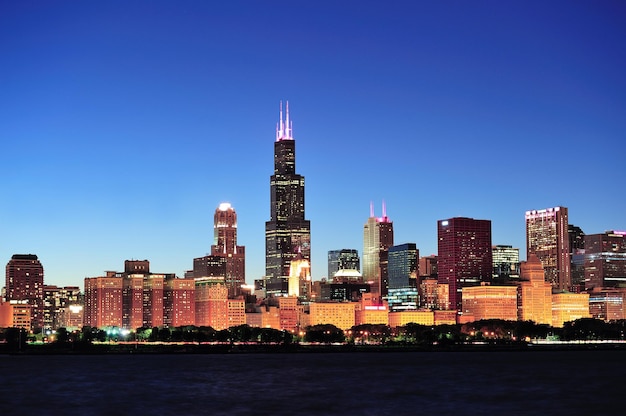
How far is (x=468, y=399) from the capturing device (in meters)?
97.1

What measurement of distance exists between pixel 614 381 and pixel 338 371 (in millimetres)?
39058

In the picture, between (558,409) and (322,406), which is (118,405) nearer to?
(322,406)

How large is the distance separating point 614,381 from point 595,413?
37318mm

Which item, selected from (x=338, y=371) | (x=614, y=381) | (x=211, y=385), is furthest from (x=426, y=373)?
(x=211, y=385)

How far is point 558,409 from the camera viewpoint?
88.7 metres

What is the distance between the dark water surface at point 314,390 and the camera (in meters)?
88.9

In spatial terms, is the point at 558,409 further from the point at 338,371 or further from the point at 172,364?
the point at 172,364

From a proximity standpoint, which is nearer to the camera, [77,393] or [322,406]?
[322,406]

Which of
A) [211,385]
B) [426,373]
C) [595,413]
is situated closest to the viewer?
[595,413]

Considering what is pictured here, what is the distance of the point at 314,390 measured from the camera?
107312mm

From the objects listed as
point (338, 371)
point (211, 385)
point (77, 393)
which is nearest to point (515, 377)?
point (338, 371)

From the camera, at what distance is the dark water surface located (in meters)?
88.9

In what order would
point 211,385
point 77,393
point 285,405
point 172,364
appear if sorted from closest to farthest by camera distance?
point 285,405 → point 77,393 → point 211,385 → point 172,364

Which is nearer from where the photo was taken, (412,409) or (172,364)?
(412,409)
